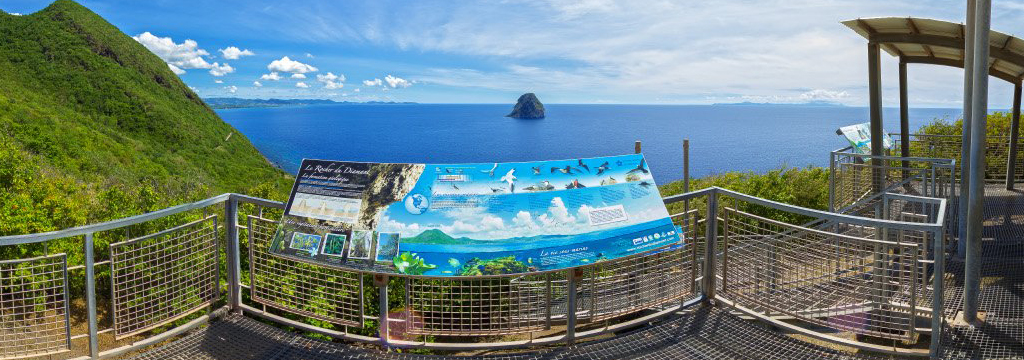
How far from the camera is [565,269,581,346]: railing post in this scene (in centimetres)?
455

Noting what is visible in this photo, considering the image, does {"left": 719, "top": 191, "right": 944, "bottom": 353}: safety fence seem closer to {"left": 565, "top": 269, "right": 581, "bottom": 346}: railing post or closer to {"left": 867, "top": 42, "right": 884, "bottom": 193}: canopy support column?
{"left": 565, "top": 269, "right": 581, "bottom": 346}: railing post

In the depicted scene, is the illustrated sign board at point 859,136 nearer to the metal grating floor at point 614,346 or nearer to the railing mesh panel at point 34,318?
the metal grating floor at point 614,346

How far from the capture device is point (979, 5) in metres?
5.36

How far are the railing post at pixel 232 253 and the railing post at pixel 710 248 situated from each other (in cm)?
370

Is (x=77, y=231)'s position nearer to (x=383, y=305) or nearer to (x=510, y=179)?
(x=383, y=305)

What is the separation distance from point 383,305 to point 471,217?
93 centimetres

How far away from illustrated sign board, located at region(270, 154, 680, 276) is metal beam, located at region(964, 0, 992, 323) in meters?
2.61

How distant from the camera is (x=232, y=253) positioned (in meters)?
5.32

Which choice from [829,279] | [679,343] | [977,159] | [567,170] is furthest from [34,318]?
[977,159]

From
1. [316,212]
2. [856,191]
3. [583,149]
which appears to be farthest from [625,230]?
[583,149]

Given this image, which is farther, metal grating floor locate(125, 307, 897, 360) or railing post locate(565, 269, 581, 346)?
metal grating floor locate(125, 307, 897, 360)

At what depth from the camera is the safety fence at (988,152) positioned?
1332 cm

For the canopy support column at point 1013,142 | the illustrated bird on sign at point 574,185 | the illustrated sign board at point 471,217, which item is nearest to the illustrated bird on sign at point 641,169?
the illustrated sign board at point 471,217

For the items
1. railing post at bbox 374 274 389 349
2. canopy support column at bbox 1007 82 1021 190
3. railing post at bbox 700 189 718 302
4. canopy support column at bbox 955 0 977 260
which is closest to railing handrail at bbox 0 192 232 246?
railing post at bbox 374 274 389 349
